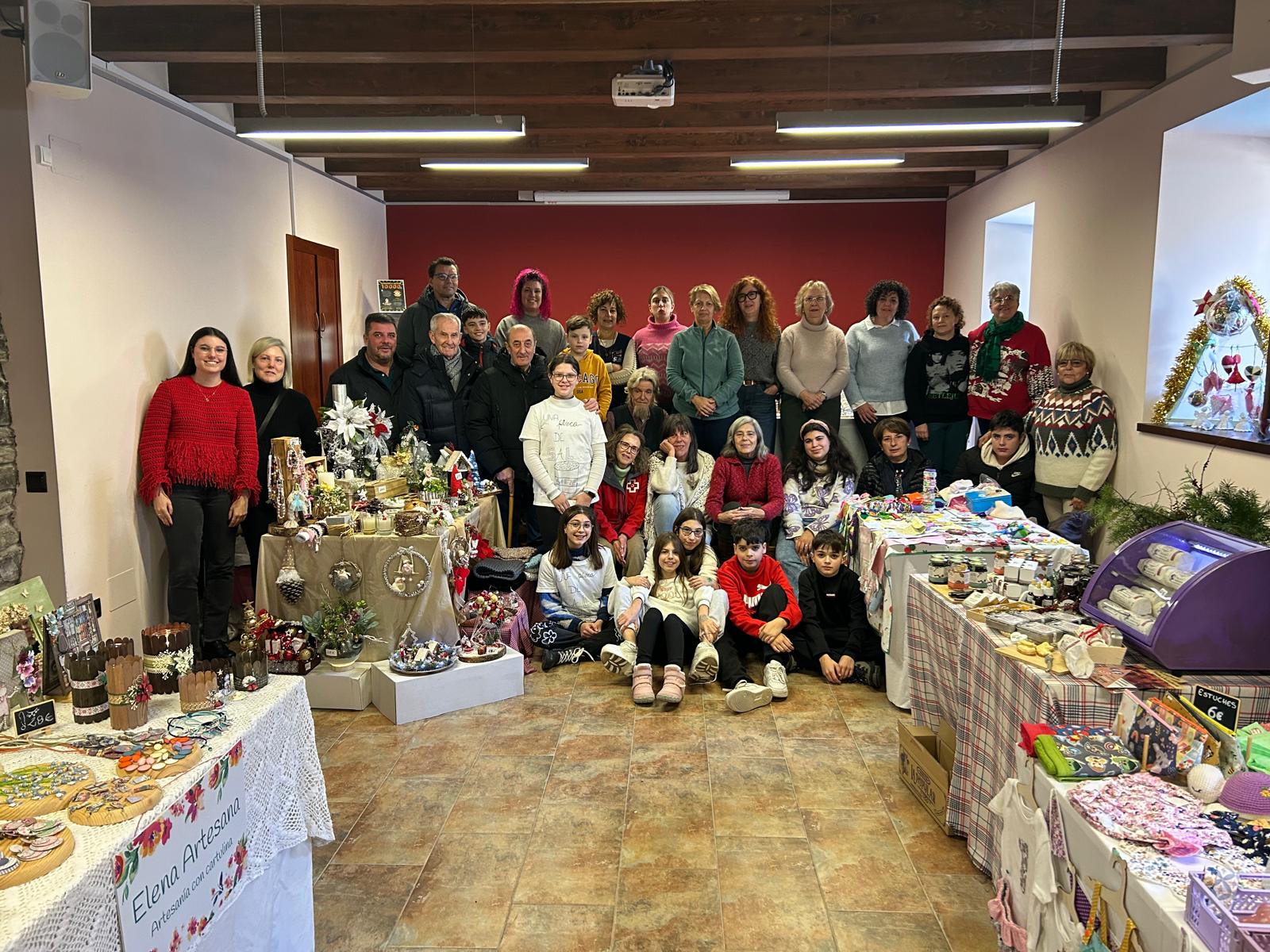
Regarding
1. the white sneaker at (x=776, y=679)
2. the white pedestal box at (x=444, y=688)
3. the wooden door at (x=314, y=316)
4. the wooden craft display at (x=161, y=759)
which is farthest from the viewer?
the wooden door at (x=314, y=316)

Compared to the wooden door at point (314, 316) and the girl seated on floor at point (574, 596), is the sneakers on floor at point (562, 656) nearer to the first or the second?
the girl seated on floor at point (574, 596)

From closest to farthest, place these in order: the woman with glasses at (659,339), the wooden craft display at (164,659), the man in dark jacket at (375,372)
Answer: the wooden craft display at (164,659)
the man in dark jacket at (375,372)
the woman with glasses at (659,339)

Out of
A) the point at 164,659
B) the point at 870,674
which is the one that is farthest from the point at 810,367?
the point at 164,659

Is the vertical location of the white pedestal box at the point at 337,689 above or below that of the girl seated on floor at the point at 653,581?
below

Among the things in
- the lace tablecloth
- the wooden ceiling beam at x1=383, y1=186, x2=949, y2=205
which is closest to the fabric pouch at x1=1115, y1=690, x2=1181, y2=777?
the lace tablecloth

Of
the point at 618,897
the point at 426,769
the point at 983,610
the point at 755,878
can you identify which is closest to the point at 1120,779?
the point at 983,610

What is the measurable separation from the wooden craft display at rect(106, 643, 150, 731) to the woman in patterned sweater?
15.3 ft

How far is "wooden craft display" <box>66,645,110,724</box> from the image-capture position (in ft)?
6.70

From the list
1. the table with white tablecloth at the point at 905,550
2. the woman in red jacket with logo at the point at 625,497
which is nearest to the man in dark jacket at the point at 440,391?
the woman in red jacket with logo at the point at 625,497

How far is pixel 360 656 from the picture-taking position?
4.36m

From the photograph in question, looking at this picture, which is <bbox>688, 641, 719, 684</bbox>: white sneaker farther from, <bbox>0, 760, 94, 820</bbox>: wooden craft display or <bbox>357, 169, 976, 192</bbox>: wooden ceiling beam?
<bbox>357, 169, 976, 192</bbox>: wooden ceiling beam

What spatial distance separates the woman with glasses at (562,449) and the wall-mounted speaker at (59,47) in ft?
8.26

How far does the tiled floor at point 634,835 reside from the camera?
2.61 m

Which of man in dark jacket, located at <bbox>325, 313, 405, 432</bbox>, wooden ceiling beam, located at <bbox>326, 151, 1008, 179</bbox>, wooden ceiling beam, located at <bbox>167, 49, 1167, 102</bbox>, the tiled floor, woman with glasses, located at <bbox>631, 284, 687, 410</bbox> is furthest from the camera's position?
wooden ceiling beam, located at <bbox>326, 151, 1008, 179</bbox>
